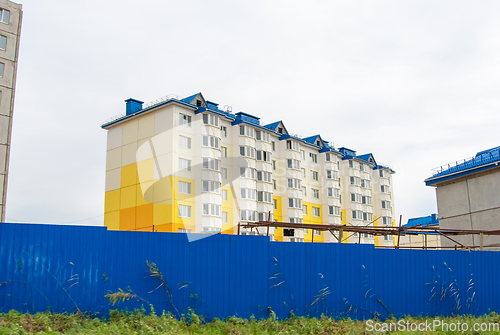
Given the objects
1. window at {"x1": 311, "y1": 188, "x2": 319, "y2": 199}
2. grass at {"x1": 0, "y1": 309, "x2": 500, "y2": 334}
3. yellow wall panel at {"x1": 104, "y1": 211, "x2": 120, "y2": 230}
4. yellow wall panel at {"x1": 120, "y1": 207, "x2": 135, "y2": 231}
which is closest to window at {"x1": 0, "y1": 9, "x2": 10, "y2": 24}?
yellow wall panel at {"x1": 120, "y1": 207, "x2": 135, "y2": 231}

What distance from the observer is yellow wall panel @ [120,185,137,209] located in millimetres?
41156

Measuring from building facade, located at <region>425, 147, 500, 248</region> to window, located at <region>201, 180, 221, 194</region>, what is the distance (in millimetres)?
18718

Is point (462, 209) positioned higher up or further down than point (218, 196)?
further down

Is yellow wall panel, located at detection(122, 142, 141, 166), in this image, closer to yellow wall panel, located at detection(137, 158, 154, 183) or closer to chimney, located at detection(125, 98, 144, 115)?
yellow wall panel, located at detection(137, 158, 154, 183)

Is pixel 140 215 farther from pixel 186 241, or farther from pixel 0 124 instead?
pixel 186 241

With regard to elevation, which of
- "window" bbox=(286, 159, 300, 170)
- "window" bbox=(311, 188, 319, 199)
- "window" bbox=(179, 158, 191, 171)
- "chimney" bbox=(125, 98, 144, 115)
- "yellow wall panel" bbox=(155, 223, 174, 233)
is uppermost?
"chimney" bbox=(125, 98, 144, 115)

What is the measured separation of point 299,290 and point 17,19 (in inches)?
1382

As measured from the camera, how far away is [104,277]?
10195mm

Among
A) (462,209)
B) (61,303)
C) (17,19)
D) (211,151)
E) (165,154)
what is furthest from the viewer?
(211,151)

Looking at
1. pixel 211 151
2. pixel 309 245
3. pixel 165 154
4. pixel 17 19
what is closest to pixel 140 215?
pixel 165 154

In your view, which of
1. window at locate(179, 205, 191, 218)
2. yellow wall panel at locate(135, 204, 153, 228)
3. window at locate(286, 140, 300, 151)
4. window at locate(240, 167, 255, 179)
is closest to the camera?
window at locate(179, 205, 191, 218)

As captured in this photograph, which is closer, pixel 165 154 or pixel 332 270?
pixel 332 270

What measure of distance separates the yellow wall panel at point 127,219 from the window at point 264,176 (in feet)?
46.3

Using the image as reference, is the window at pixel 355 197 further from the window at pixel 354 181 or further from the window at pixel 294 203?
the window at pixel 294 203
